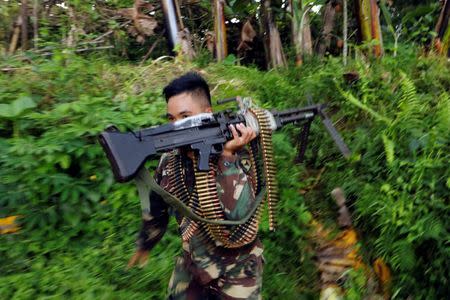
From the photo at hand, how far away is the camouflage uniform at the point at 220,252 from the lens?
1852mm

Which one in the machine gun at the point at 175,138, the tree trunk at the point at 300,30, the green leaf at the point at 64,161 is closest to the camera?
the machine gun at the point at 175,138

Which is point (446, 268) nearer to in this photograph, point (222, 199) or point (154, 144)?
point (222, 199)

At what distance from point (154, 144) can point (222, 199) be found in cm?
40

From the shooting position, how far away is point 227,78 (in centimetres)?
460

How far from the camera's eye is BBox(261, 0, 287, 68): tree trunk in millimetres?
5668

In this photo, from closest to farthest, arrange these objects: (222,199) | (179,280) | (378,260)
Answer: (222,199) < (179,280) < (378,260)

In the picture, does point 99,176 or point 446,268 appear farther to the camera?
point 99,176

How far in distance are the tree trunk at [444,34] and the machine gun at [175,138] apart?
3886 mm

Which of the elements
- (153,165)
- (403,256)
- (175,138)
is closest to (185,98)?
(175,138)

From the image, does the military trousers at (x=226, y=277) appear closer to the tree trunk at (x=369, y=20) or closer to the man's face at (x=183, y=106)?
the man's face at (x=183, y=106)

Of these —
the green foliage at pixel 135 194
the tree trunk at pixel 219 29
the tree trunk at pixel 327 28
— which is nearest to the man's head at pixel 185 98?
the green foliage at pixel 135 194

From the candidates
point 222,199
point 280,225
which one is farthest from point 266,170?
point 280,225

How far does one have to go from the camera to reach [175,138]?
1.75 m

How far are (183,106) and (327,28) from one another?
15.7 feet
